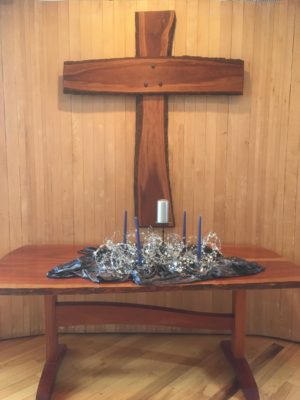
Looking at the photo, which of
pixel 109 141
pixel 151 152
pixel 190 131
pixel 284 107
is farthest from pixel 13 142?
pixel 284 107

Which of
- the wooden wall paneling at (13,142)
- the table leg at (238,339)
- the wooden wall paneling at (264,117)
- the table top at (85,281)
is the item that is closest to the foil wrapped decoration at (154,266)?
the table top at (85,281)

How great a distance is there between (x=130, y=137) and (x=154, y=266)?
1029 mm

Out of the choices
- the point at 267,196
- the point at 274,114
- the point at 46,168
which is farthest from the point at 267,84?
the point at 46,168

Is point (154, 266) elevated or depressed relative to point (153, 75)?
depressed

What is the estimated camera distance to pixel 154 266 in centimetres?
155

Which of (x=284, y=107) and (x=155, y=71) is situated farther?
(x=284, y=107)

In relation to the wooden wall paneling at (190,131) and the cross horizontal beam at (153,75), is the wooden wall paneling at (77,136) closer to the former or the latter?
the cross horizontal beam at (153,75)

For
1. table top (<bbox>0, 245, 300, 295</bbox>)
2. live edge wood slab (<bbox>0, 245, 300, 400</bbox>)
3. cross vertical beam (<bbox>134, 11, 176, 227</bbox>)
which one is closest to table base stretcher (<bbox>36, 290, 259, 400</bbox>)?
live edge wood slab (<bbox>0, 245, 300, 400</bbox>)

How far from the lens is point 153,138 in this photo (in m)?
2.20

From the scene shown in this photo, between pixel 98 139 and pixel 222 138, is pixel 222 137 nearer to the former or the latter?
pixel 222 138

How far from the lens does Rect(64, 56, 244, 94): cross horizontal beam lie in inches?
83.1

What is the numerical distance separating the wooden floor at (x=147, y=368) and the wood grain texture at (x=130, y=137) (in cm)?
25

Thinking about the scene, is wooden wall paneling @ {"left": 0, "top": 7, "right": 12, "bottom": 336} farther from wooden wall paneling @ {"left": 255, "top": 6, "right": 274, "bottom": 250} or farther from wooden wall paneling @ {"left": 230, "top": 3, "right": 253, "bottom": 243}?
wooden wall paneling @ {"left": 255, "top": 6, "right": 274, "bottom": 250}

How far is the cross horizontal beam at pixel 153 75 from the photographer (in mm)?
2111
